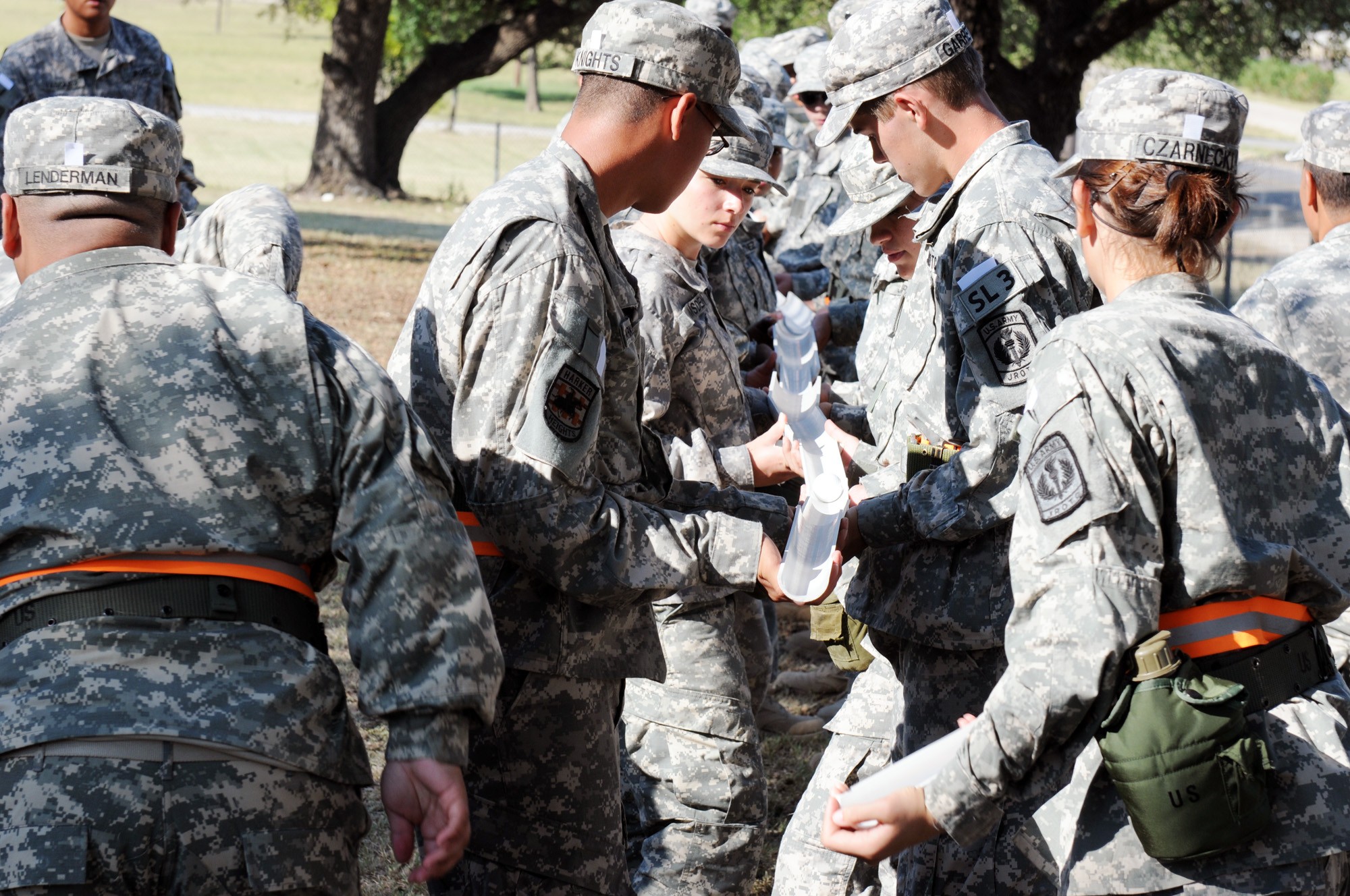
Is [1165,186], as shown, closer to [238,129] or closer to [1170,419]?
[1170,419]

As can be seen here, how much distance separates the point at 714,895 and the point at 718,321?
69.5 inches

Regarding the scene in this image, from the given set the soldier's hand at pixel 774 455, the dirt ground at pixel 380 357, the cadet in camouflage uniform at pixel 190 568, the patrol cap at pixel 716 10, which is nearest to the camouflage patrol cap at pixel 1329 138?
the soldier's hand at pixel 774 455

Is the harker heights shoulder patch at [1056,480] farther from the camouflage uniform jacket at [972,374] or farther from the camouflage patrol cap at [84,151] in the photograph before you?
the camouflage patrol cap at [84,151]

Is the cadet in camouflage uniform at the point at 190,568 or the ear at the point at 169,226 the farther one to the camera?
the ear at the point at 169,226

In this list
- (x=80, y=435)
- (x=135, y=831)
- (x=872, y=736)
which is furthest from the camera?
(x=872, y=736)

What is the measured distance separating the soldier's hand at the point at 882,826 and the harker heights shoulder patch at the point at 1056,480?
0.54m

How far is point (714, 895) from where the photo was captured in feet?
13.9

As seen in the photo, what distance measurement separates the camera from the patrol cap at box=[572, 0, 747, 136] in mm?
3086

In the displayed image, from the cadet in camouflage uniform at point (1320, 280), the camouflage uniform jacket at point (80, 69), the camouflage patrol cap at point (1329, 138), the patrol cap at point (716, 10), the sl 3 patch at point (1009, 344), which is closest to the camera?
the sl 3 patch at point (1009, 344)

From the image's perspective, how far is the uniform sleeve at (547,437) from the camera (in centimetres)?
278

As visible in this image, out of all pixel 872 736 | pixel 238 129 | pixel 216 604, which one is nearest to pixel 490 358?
pixel 216 604

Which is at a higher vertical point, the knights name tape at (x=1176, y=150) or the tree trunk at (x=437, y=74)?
the knights name tape at (x=1176, y=150)

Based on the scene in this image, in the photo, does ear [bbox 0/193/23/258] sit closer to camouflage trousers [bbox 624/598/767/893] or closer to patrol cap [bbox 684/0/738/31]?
camouflage trousers [bbox 624/598/767/893]

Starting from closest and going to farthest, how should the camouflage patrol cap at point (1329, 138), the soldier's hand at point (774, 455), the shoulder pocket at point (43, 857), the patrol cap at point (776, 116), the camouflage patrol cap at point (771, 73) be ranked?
the shoulder pocket at point (43, 857) < the soldier's hand at point (774, 455) < the camouflage patrol cap at point (1329, 138) < the patrol cap at point (776, 116) < the camouflage patrol cap at point (771, 73)
